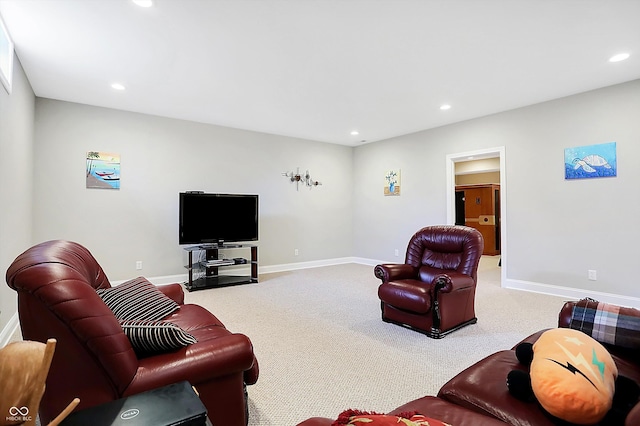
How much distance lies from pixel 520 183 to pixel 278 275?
4244mm

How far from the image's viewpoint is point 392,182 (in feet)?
21.7

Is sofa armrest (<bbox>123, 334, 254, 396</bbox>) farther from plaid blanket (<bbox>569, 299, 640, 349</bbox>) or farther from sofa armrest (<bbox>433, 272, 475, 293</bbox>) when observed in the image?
sofa armrest (<bbox>433, 272, 475, 293</bbox>)

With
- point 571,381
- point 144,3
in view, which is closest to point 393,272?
point 571,381

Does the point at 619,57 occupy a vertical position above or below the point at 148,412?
above

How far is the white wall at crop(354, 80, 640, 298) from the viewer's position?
12.7 ft

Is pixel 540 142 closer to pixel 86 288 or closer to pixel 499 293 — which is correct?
pixel 499 293

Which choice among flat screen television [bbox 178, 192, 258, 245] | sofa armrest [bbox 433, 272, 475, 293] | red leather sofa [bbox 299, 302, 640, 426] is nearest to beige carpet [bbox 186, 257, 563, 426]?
sofa armrest [bbox 433, 272, 475, 293]

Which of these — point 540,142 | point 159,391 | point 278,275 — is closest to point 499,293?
point 540,142

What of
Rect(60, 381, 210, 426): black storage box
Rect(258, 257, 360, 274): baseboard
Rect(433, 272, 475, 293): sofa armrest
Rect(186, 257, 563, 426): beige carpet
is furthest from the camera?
Rect(258, 257, 360, 274): baseboard

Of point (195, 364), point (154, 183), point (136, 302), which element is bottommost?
point (195, 364)

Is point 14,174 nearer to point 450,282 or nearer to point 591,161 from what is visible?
point 450,282

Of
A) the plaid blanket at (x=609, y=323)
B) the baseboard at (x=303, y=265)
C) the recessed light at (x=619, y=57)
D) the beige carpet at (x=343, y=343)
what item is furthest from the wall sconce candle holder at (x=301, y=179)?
the plaid blanket at (x=609, y=323)

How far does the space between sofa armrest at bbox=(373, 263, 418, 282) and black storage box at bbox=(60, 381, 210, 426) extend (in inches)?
103

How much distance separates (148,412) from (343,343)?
2.16 metres
